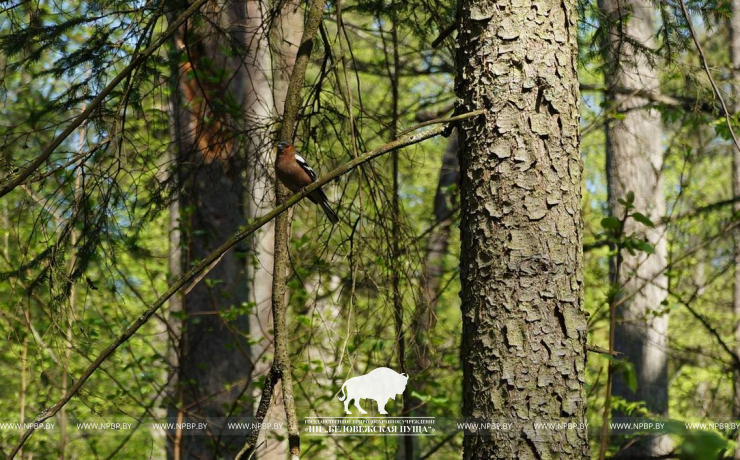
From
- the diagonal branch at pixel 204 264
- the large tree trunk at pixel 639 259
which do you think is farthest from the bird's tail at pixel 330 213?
the large tree trunk at pixel 639 259

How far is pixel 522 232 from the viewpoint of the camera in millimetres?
2221

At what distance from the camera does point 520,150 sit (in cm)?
226

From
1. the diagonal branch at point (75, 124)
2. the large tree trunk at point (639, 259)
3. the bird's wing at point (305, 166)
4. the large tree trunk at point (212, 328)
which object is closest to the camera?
the diagonal branch at point (75, 124)

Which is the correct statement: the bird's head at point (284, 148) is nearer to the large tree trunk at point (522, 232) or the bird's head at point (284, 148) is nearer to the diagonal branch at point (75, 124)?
the diagonal branch at point (75, 124)

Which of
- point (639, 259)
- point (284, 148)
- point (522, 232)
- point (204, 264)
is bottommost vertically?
point (204, 264)

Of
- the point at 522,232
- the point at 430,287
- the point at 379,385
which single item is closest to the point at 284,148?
the point at 522,232

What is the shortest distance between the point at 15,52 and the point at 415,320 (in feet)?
8.43

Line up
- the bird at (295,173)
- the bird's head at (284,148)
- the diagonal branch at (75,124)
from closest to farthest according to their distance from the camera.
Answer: the diagonal branch at (75,124), the bird's head at (284,148), the bird at (295,173)

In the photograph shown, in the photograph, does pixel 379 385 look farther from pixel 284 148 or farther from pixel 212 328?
Result: pixel 212 328

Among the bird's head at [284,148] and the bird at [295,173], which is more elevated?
the bird at [295,173]

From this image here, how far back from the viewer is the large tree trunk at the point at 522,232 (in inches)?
84.7

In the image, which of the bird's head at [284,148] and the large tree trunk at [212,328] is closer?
the bird's head at [284,148]

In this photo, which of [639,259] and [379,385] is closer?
[379,385]

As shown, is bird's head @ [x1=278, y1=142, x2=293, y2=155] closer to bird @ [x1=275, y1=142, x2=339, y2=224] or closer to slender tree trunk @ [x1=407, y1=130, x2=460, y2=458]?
bird @ [x1=275, y1=142, x2=339, y2=224]
